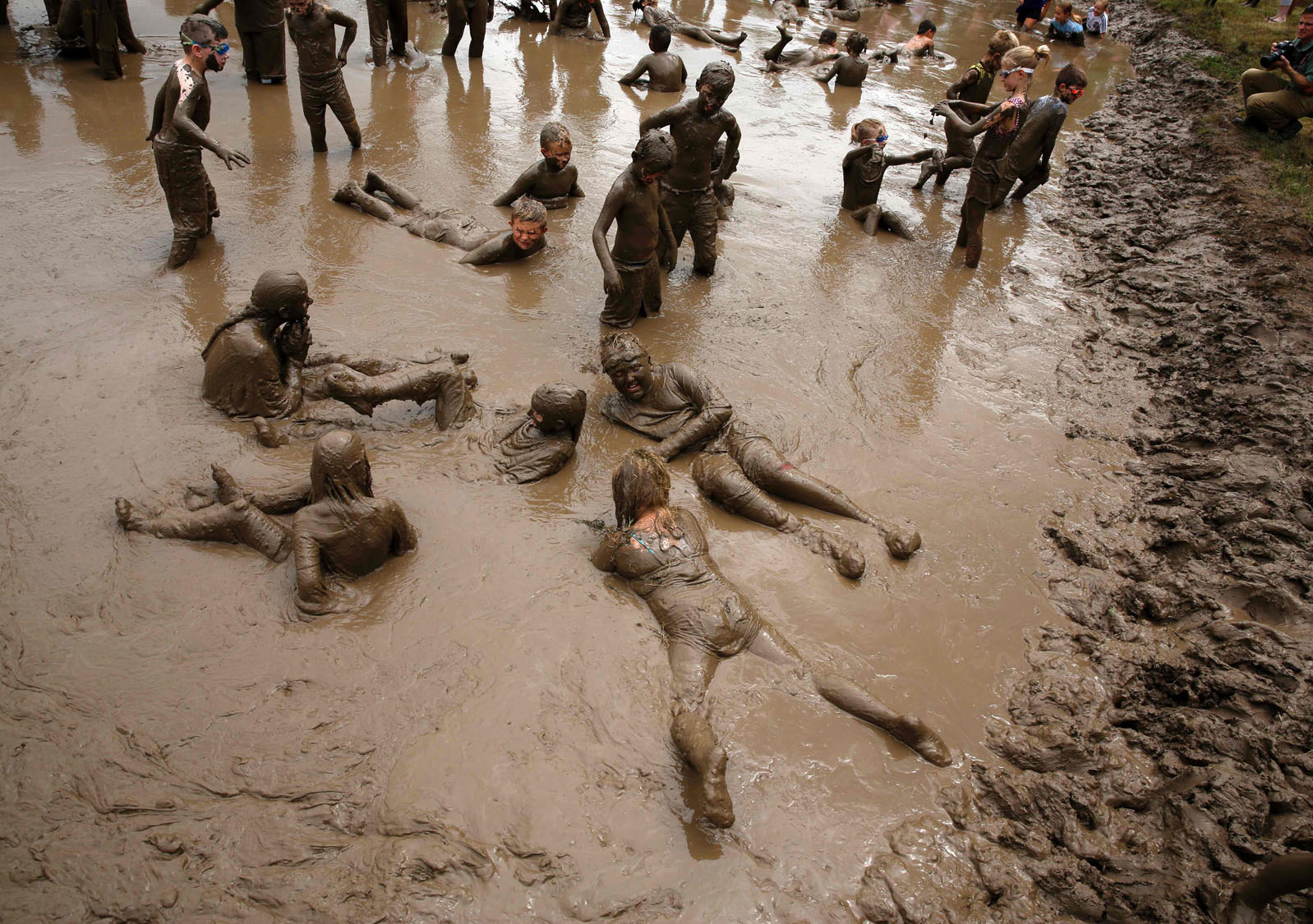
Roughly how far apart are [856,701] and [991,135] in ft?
21.5

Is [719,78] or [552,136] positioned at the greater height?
[719,78]

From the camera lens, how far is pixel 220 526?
4.31m

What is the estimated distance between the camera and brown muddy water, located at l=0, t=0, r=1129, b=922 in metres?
3.13

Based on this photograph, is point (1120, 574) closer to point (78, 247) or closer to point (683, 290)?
point (683, 290)

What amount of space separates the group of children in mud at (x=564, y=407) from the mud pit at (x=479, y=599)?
15 centimetres

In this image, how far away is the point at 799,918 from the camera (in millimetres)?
3074

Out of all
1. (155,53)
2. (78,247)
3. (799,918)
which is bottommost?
(799,918)

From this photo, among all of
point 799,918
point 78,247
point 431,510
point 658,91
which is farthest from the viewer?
point 658,91

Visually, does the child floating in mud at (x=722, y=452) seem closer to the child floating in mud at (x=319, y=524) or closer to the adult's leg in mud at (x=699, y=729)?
the adult's leg in mud at (x=699, y=729)

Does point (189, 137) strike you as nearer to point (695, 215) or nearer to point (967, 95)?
point (695, 215)

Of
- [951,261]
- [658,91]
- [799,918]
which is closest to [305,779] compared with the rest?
[799,918]

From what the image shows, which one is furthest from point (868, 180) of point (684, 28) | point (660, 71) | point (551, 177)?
point (684, 28)

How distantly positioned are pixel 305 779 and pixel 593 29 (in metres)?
14.1

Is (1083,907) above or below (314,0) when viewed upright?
below
